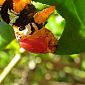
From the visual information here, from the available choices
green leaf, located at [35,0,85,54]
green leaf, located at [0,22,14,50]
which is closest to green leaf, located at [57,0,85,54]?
green leaf, located at [35,0,85,54]

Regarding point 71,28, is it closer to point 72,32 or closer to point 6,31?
point 72,32

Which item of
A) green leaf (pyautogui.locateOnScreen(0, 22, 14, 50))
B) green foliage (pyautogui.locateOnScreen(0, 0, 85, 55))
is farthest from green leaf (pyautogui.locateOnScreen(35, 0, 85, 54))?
green leaf (pyautogui.locateOnScreen(0, 22, 14, 50))

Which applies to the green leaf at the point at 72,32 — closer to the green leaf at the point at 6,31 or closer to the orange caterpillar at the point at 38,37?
the orange caterpillar at the point at 38,37

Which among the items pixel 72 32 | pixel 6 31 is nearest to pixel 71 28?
pixel 72 32

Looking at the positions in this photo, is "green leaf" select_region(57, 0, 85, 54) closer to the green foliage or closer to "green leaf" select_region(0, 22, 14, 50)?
the green foliage

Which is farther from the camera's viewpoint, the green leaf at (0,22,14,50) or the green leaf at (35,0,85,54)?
the green leaf at (0,22,14,50)

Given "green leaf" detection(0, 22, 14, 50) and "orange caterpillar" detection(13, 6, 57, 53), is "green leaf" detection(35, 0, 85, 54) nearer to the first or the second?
"orange caterpillar" detection(13, 6, 57, 53)

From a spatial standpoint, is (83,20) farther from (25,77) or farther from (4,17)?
(25,77)

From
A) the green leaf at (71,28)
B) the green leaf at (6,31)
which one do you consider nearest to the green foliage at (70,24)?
the green leaf at (71,28)
